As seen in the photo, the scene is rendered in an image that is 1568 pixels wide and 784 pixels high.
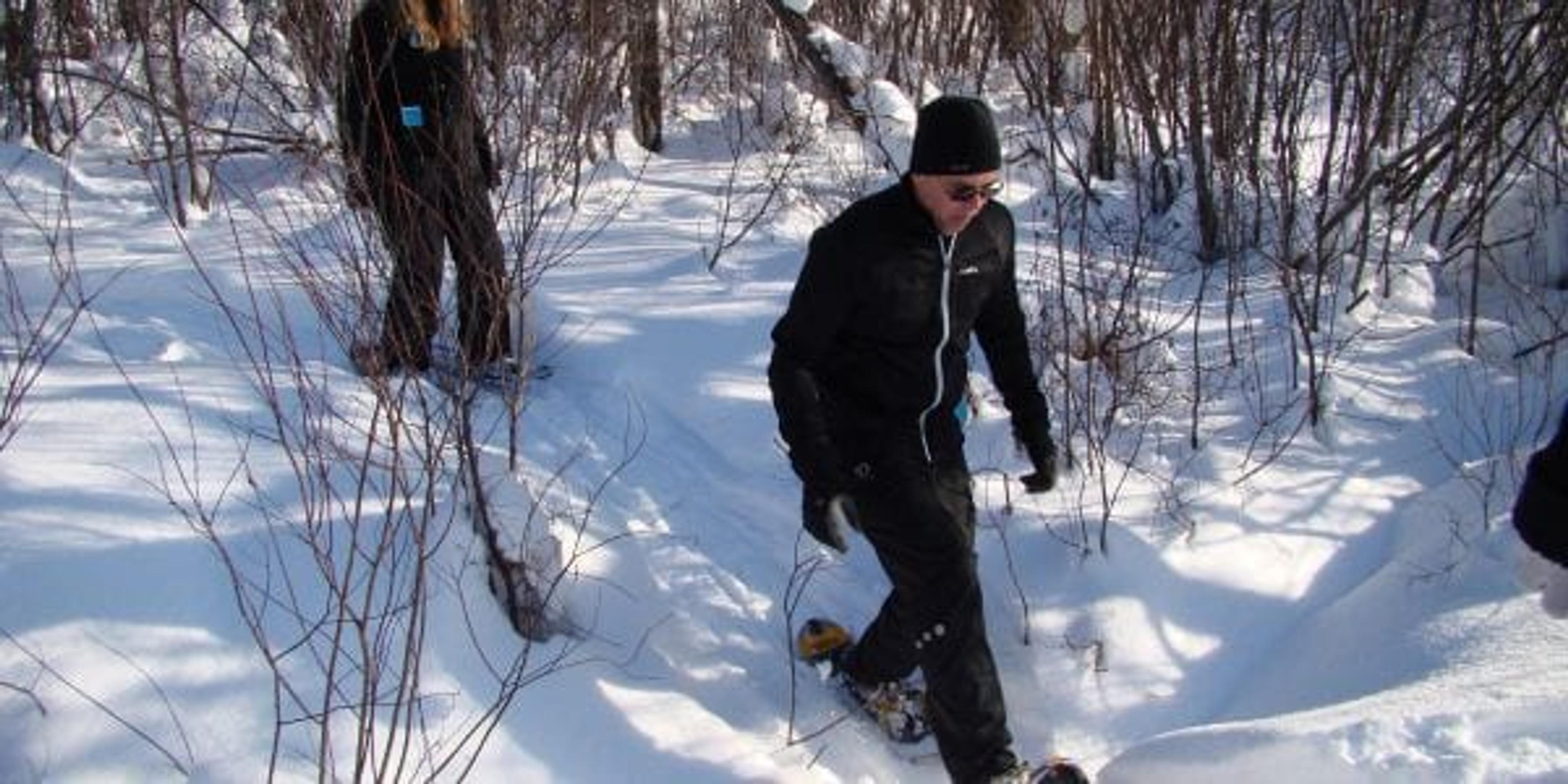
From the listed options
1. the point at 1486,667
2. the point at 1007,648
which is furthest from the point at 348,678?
the point at 1486,667

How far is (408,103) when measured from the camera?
3.71 m

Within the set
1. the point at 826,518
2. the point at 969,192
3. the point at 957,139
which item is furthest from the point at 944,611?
the point at 957,139

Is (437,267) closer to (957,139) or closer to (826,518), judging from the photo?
(826,518)

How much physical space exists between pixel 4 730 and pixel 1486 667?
308 centimetres

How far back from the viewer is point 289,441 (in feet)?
9.93

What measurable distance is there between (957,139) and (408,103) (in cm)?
198

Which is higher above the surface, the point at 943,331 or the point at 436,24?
the point at 436,24

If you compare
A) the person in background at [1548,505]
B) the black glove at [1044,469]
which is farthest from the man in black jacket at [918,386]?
the person in background at [1548,505]

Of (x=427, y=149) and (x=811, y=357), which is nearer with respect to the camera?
(x=811, y=357)

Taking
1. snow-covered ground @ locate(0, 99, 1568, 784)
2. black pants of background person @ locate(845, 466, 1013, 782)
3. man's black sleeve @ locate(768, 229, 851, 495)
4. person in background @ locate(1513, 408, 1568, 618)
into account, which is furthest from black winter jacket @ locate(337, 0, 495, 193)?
person in background @ locate(1513, 408, 1568, 618)

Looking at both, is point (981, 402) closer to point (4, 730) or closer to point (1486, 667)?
point (1486, 667)

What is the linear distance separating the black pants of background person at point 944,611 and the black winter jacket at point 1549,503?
1163mm

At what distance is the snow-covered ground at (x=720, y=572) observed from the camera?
7.36 ft

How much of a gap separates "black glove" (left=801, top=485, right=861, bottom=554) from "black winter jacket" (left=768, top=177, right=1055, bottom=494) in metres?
0.03
